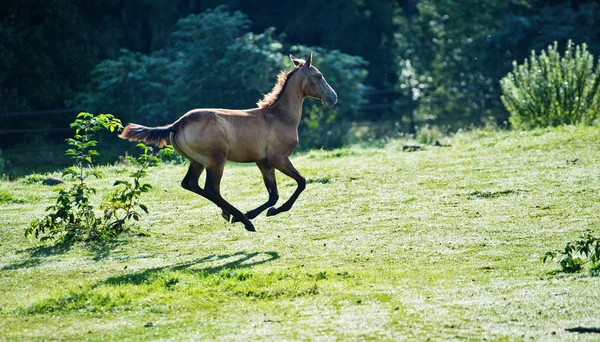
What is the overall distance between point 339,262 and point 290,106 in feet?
9.80

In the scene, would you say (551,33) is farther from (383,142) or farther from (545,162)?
(545,162)

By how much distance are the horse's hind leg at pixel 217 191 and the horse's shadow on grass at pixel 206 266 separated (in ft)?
2.90

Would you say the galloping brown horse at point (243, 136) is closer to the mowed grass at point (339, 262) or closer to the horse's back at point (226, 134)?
the horse's back at point (226, 134)

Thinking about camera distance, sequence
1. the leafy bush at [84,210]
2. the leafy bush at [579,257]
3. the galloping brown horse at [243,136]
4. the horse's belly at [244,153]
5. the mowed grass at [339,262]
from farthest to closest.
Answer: the horse's belly at [244,153], the leafy bush at [84,210], the galloping brown horse at [243,136], the leafy bush at [579,257], the mowed grass at [339,262]

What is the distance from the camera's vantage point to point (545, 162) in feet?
50.8

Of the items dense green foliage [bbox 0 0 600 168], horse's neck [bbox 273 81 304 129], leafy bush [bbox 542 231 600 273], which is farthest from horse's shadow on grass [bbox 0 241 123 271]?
dense green foliage [bbox 0 0 600 168]

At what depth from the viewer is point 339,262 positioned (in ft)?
33.0

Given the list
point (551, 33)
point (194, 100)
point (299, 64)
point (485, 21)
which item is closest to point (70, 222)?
point (299, 64)

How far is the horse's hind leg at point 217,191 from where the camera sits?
1119cm

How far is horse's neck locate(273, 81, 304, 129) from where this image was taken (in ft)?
39.9

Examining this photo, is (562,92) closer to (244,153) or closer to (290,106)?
(290,106)

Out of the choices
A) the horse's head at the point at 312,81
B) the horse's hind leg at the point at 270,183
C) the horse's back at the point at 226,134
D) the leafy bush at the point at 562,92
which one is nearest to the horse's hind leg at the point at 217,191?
the horse's back at the point at 226,134

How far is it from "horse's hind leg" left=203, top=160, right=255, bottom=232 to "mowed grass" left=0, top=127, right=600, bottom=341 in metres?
0.26

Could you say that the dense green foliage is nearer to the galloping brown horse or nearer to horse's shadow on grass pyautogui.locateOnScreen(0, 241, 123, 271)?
the galloping brown horse
